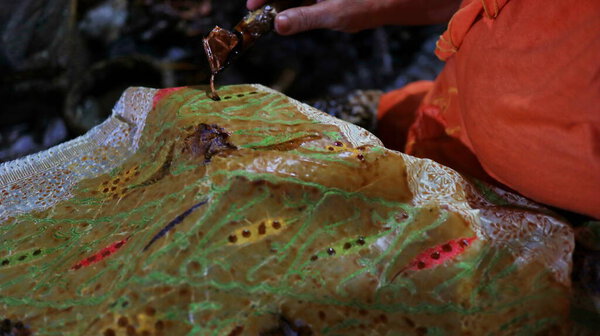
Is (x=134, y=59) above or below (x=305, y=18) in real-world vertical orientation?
below

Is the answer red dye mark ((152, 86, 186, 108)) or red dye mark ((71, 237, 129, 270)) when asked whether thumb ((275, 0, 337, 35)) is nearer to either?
red dye mark ((152, 86, 186, 108))

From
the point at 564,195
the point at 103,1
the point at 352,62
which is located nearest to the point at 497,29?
the point at 564,195

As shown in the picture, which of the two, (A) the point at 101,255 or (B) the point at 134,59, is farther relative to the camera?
(B) the point at 134,59

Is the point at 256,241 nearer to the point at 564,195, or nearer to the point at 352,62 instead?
the point at 564,195

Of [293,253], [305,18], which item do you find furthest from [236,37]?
[293,253]

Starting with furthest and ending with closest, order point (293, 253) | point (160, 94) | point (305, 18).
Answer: point (305, 18)
point (160, 94)
point (293, 253)

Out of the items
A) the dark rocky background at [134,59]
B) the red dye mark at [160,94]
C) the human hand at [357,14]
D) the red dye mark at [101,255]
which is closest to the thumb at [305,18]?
the human hand at [357,14]

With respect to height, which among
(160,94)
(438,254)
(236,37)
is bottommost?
(438,254)

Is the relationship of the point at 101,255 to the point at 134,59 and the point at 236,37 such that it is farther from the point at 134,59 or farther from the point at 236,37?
the point at 134,59
